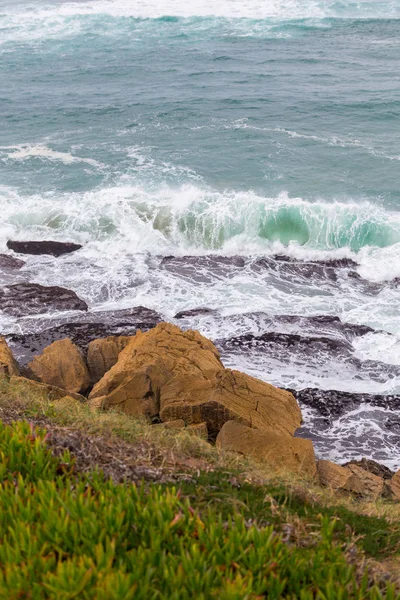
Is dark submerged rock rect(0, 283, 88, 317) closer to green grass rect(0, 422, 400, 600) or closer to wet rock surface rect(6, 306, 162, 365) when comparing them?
wet rock surface rect(6, 306, 162, 365)

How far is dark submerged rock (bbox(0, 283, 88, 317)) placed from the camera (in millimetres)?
17922

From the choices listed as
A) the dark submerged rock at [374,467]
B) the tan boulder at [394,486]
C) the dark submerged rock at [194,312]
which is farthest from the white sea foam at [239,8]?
the tan boulder at [394,486]

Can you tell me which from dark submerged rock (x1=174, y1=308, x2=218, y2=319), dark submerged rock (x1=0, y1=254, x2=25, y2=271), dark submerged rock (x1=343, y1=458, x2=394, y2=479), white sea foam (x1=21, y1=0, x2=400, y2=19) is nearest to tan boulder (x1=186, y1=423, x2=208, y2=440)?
dark submerged rock (x1=343, y1=458, x2=394, y2=479)

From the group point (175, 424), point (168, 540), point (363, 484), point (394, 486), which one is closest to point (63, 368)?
point (175, 424)

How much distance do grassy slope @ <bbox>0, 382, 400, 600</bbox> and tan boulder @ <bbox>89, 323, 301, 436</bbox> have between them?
468 centimetres

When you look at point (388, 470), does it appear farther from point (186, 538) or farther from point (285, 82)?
point (285, 82)

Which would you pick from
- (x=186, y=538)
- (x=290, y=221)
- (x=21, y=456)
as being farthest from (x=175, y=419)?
(x=290, y=221)

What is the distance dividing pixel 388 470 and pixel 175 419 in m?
3.94

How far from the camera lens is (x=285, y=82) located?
38281mm

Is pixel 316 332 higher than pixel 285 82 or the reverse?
the reverse

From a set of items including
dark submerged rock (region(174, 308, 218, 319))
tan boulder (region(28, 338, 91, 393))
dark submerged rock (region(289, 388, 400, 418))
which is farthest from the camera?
dark submerged rock (region(174, 308, 218, 319))

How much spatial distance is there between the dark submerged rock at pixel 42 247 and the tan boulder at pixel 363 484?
46.3ft

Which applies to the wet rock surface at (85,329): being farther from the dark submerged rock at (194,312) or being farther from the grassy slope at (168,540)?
the grassy slope at (168,540)

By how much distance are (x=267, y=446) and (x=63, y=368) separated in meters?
5.49
